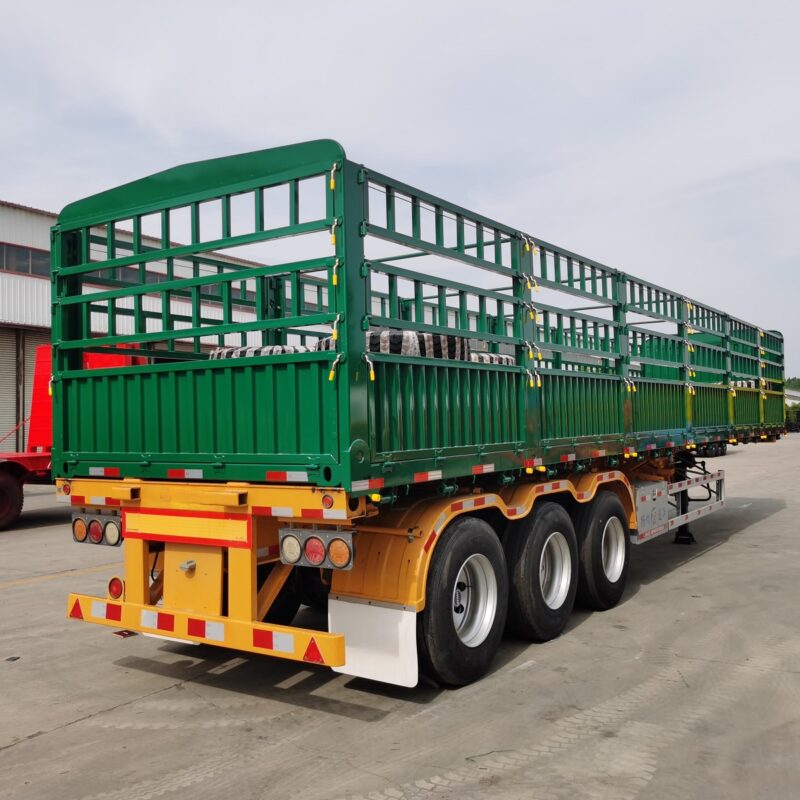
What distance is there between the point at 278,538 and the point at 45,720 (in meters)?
1.71

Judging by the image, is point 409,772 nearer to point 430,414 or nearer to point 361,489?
point 361,489

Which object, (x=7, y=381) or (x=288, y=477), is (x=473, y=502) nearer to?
(x=288, y=477)

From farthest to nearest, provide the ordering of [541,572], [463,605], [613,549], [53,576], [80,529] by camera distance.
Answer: [53,576] < [613,549] < [541,572] < [80,529] < [463,605]

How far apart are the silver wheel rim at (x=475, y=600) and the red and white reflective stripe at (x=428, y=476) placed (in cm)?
66

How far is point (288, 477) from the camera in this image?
4254 mm

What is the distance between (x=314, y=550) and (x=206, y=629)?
83 cm

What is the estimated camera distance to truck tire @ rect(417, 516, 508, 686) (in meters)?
4.57

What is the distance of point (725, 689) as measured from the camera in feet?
15.8

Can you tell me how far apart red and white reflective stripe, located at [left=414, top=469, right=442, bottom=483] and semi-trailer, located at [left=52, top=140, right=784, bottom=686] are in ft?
0.04

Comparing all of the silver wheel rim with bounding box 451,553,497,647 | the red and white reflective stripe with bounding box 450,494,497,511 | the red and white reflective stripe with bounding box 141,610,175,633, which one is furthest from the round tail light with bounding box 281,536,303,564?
the silver wheel rim with bounding box 451,553,497,647

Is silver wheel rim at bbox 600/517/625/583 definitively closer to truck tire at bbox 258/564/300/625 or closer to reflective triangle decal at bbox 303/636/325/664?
truck tire at bbox 258/564/300/625

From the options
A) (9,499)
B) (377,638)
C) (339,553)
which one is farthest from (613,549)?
(9,499)

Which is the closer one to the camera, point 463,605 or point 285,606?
point 463,605

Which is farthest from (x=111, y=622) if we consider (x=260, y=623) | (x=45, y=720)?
(x=260, y=623)
